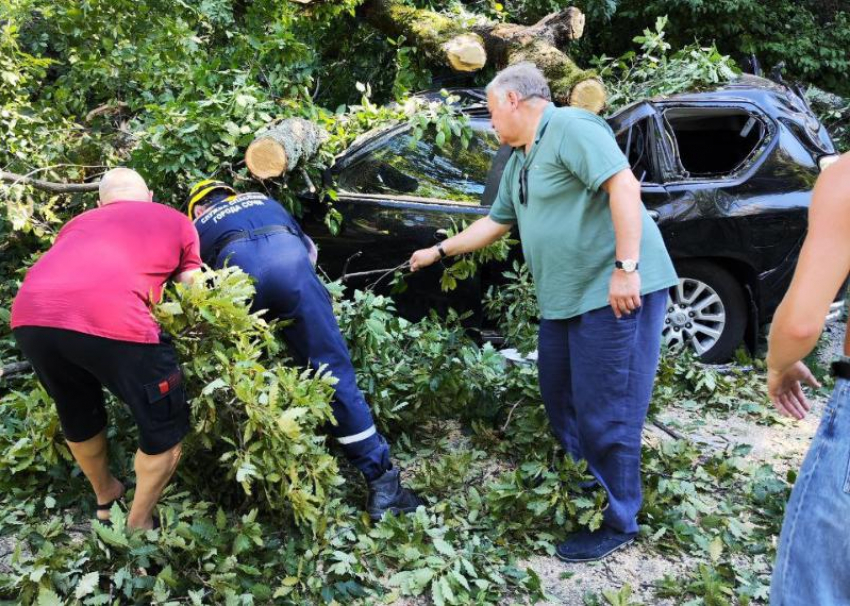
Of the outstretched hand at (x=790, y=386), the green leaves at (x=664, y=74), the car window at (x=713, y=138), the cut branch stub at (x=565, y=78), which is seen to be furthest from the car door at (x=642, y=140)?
the outstretched hand at (x=790, y=386)

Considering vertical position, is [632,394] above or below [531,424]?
above

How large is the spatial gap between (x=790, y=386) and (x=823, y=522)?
0.40 meters

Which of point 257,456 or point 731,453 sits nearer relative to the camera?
point 257,456

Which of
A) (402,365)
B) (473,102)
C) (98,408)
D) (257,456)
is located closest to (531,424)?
(402,365)

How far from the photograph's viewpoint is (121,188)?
9.20 ft

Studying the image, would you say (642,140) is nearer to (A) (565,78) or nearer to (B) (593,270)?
(A) (565,78)

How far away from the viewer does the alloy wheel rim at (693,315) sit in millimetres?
4785

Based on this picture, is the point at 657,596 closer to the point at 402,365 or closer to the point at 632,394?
the point at 632,394

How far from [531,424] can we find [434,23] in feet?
11.1

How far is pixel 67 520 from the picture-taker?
9.75 feet

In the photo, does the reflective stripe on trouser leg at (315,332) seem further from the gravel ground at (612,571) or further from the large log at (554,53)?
the large log at (554,53)

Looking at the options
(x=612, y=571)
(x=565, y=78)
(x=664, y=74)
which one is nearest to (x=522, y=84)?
(x=612, y=571)

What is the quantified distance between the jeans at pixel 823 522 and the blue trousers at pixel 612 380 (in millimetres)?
1133

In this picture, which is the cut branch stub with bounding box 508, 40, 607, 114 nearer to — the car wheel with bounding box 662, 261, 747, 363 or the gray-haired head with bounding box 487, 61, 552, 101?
the car wheel with bounding box 662, 261, 747, 363
